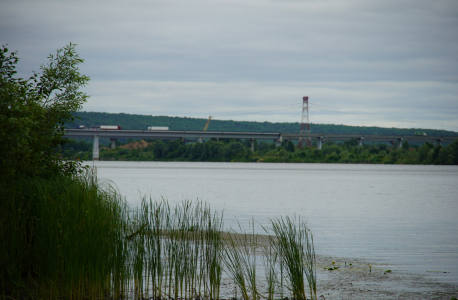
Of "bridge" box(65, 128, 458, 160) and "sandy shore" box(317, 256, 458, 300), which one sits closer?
"sandy shore" box(317, 256, 458, 300)

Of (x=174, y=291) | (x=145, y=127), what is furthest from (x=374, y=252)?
(x=145, y=127)

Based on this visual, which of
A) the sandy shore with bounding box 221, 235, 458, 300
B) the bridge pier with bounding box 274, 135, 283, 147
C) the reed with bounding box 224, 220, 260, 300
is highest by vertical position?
the bridge pier with bounding box 274, 135, 283, 147

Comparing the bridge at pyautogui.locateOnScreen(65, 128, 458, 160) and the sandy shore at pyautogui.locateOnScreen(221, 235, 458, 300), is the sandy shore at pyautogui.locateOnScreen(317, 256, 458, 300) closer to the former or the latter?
the sandy shore at pyautogui.locateOnScreen(221, 235, 458, 300)

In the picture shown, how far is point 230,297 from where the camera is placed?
33.6 feet

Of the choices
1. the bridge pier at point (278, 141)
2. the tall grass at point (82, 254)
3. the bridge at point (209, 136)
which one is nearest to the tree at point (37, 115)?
the tall grass at point (82, 254)

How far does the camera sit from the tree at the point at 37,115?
9.73 m

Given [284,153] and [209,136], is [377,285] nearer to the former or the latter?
[209,136]

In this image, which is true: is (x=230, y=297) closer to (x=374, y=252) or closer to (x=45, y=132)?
(x=45, y=132)

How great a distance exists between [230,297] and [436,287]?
511 cm

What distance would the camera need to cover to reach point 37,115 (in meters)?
11.6

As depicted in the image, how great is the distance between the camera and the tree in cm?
973

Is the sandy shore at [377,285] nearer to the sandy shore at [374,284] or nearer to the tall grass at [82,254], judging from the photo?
the sandy shore at [374,284]

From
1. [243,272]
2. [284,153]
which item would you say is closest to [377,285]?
[243,272]

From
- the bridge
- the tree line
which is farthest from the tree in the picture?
the tree line
